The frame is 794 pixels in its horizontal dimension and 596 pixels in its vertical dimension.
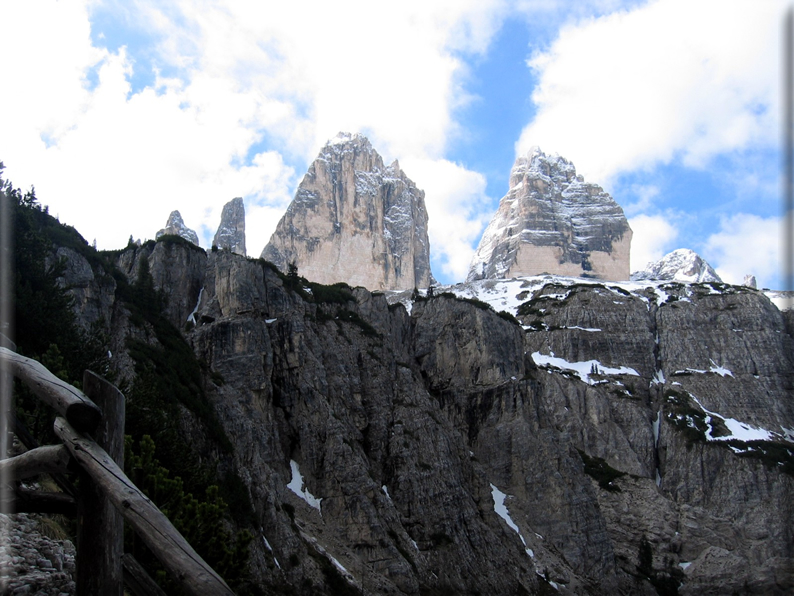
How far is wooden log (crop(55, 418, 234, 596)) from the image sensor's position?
6219 millimetres

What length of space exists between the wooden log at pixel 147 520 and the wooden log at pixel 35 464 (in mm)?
240

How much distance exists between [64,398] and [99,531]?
1462mm

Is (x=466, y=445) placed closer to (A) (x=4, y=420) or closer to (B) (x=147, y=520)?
(A) (x=4, y=420)

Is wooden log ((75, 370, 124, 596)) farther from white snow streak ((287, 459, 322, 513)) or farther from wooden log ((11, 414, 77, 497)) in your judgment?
white snow streak ((287, 459, 322, 513))

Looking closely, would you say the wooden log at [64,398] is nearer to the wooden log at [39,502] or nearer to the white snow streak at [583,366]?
the wooden log at [39,502]

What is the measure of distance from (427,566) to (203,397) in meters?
23.6

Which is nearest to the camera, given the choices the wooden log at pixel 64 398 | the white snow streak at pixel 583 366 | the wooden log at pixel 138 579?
the wooden log at pixel 64 398

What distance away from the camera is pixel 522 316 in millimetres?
143250

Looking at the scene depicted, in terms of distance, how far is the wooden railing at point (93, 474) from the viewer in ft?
23.4

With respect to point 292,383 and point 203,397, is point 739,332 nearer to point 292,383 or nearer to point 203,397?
point 292,383

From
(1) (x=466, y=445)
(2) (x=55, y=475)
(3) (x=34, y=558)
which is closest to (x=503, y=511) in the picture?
(1) (x=466, y=445)

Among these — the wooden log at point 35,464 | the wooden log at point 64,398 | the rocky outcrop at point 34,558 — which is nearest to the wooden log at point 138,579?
the wooden log at point 35,464

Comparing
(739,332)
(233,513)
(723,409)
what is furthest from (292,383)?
(739,332)

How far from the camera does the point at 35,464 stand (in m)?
7.80
